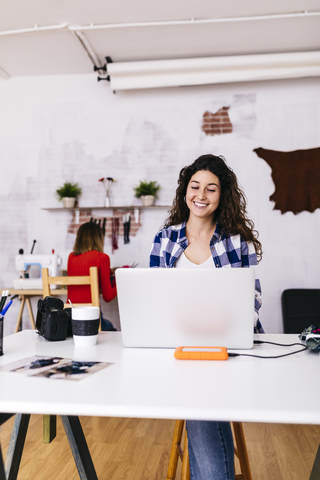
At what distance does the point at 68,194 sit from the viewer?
393 centimetres

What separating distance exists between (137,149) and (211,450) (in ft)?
10.7

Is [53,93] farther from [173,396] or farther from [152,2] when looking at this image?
[173,396]

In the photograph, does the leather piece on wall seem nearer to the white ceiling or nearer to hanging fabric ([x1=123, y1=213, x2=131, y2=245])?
the white ceiling

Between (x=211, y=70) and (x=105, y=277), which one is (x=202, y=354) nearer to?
(x=105, y=277)

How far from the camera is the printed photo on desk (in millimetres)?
904

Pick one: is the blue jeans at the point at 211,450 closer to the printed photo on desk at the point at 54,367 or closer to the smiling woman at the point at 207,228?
the printed photo on desk at the point at 54,367

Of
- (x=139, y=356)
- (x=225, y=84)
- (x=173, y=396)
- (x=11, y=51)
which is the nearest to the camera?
(x=173, y=396)

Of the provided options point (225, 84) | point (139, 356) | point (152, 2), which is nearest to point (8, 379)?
point (139, 356)

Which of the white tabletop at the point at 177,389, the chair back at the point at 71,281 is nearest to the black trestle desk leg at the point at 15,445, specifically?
the white tabletop at the point at 177,389

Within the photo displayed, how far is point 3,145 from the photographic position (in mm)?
4141

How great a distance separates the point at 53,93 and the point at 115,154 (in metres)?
0.92

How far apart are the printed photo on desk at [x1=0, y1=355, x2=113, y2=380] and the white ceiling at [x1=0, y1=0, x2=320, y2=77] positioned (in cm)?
272

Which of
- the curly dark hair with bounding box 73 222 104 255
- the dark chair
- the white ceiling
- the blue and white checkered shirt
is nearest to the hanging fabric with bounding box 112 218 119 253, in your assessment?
the curly dark hair with bounding box 73 222 104 255

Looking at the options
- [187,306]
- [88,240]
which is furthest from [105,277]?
[187,306]
